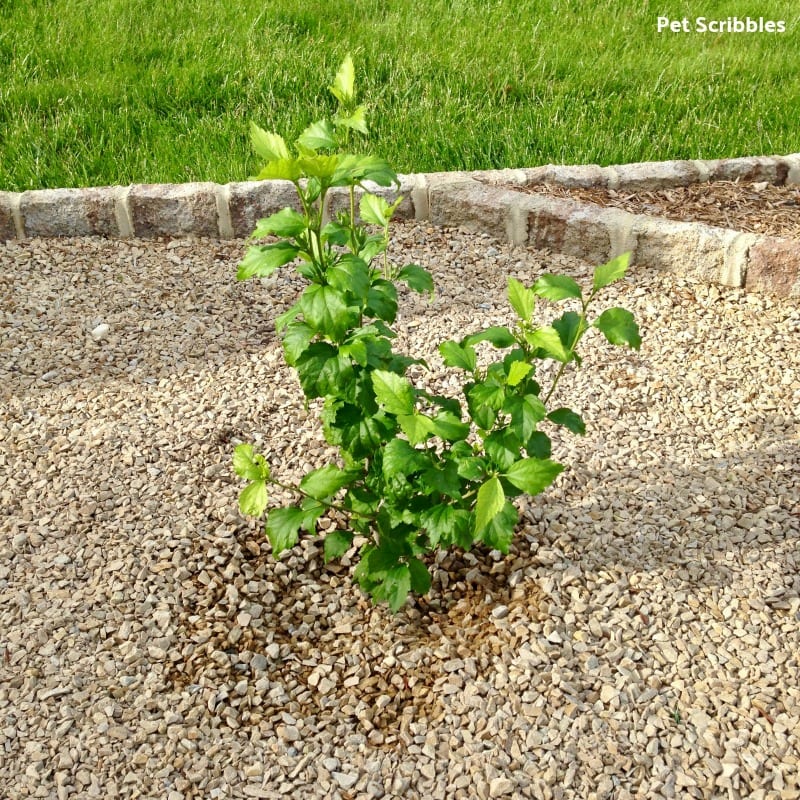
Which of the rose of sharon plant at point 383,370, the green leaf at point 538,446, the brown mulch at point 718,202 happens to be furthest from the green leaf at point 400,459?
the brown mulch at point 718,202

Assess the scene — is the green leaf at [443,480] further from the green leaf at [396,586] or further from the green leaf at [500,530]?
the green leaf at [396,586]

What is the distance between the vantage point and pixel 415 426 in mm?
1927

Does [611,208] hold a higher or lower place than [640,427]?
higher

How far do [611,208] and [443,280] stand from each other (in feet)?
2.52

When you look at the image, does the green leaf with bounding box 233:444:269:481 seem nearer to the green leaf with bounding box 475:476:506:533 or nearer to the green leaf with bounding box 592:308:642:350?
the green leaf with bounding box 475:476:506:533

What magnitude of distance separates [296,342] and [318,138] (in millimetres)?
412

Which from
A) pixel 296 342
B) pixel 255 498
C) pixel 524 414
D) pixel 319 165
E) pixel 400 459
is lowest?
pixel 255 498

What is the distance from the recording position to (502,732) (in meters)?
2.14

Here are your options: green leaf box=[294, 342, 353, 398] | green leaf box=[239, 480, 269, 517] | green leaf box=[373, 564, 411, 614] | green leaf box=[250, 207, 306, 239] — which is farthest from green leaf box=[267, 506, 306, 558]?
green leaf box=[250, 207, 306, 239]

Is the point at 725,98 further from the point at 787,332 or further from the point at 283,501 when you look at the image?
the point at 283,501

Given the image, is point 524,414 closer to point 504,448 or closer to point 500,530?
point 504,448

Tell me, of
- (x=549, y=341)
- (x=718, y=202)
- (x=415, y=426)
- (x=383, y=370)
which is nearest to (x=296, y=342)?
(x=383, y=370)

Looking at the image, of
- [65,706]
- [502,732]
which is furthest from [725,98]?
[65,706]

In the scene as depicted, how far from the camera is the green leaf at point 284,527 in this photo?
2.16m
